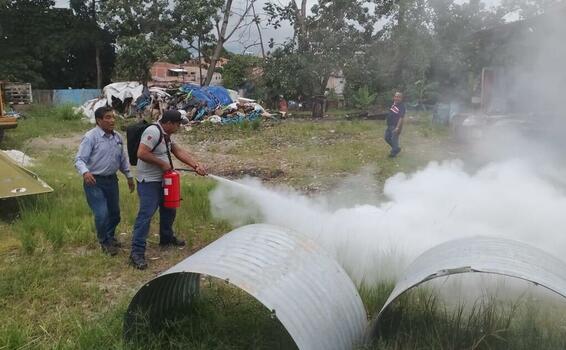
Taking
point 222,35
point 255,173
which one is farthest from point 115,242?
point 222,35

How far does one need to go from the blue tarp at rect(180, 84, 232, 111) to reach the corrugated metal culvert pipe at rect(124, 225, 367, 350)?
1608cm

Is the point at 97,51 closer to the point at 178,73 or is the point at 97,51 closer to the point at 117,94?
the point at 117,94

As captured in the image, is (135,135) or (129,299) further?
(135,135)

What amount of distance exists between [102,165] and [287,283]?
109 inches

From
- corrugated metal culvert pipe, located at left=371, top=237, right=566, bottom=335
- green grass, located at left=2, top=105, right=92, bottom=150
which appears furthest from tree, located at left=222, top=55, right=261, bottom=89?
corrugated metal culvert pipe, located at left=371, top=237, right=566, bottom=335

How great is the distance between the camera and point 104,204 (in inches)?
188

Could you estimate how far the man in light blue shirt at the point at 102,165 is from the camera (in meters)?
4.69

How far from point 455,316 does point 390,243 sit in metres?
1.29

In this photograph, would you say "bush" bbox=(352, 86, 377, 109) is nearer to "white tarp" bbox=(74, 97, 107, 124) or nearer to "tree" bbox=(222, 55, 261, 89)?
"tree" bbox=(222, 55, 261, 89)

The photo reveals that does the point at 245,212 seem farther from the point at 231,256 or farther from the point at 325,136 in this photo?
the point at 325,136

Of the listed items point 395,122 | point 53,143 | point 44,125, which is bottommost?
point 53,143

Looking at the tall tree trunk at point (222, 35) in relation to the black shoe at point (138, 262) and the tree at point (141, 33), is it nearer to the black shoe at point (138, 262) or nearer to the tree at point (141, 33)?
the tree at point (141, 33)

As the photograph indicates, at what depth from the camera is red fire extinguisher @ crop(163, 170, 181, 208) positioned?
461cm

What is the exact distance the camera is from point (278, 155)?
11.3 m
